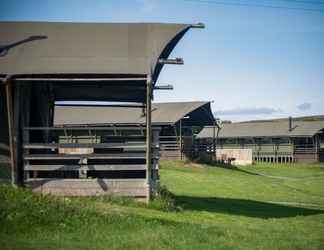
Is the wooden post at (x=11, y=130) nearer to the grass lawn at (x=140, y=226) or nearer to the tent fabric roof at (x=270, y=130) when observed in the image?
the grass lawn at (x=140, y=226)

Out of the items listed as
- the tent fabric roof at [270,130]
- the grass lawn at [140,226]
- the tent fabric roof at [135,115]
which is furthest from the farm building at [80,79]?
the tent fabric roof at [270,130]

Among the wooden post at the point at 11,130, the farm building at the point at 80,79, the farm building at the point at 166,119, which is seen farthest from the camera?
the farm building at the point at 166,119

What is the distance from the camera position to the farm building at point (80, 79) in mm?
13438

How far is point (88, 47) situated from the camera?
1513 cm

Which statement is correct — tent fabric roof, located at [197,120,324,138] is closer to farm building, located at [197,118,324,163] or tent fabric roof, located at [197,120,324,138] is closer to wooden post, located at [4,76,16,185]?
farm building, located at [197,118,324,163]

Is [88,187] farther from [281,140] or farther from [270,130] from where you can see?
[270,130]

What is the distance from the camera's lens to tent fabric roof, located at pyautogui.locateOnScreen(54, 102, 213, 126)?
46.2 meters

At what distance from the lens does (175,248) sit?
8.94m

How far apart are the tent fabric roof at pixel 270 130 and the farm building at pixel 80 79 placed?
45.8 m

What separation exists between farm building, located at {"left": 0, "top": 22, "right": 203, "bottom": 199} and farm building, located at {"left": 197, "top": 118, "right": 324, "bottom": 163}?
4200 cm

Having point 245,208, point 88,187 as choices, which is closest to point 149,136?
point 88,187

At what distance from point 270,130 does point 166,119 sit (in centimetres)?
2114

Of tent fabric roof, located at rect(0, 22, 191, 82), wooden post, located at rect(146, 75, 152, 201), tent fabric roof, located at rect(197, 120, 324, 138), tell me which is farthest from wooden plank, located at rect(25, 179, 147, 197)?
tent fabric roof, located at rect(197, 120, 324, 138)

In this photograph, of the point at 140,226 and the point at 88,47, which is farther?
the point at 88,47
